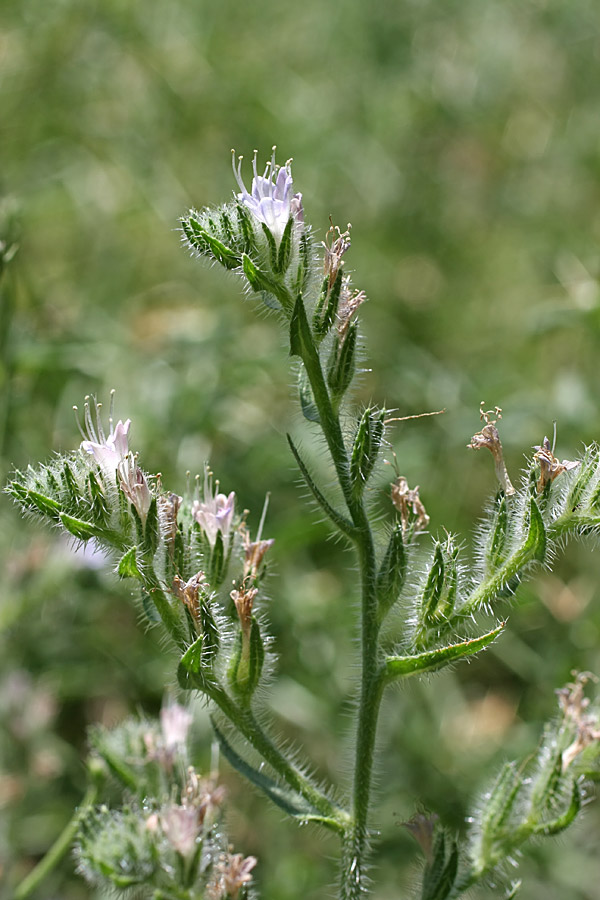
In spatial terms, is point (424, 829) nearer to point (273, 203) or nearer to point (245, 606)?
point (245, 606)

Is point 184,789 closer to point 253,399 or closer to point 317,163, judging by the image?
point 253,399

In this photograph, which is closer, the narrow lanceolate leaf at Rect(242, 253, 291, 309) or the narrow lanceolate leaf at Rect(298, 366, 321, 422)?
the narrow lanceolate leaf at Rect(242, 253, 291, 309)

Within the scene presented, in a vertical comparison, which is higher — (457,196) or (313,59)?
(313,59)

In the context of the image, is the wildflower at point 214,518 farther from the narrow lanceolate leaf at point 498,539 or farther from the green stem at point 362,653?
the narrow lanceolate leaf at point 498,539

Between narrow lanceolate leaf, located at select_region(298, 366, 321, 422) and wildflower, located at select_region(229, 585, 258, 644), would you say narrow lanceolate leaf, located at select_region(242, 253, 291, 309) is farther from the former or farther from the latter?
wildflower, located at select_region(229, 585, 258, 644)

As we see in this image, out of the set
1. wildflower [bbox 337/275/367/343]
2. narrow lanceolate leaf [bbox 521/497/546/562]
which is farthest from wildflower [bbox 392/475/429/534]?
wildflower [bbox 337/275/367/343]

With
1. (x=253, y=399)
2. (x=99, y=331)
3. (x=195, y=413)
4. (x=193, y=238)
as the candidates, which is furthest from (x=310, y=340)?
(x=253, y=399)

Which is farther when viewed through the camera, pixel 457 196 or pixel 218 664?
pixel 457 196

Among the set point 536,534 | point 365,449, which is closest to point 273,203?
point 365,449
